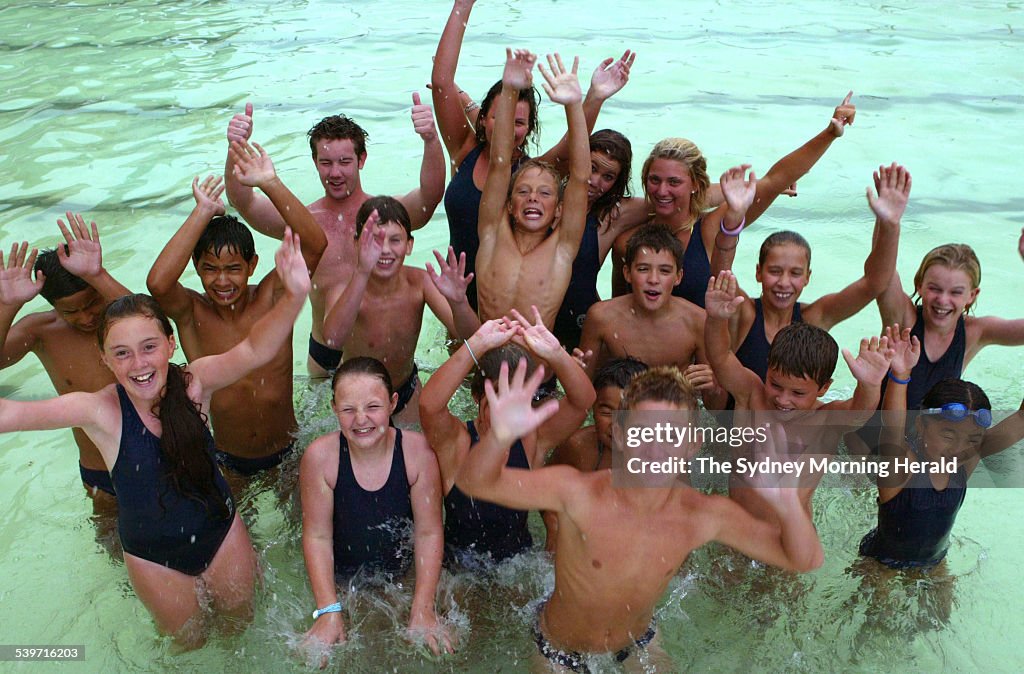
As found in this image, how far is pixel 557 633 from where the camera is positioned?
265 cm

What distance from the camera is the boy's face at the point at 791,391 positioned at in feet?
9.45

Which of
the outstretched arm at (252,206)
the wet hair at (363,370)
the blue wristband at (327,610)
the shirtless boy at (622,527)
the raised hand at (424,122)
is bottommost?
the blue wristband at (327,610)

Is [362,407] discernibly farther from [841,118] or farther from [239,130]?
[841,118]

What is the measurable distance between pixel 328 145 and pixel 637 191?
3733 millimetres

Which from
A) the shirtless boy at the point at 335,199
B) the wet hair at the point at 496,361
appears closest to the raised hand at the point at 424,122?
the shirtless boy at the point at 335,199

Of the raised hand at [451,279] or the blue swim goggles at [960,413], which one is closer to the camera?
the blue swim goggles at [960,413]

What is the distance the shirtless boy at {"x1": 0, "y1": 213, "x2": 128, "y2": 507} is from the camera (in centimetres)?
289

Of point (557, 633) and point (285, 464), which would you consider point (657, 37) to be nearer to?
point (285, 464)

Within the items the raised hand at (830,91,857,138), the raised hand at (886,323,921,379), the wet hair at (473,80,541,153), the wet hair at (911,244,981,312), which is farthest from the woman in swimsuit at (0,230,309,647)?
the raised hand at (830,91,857,138)

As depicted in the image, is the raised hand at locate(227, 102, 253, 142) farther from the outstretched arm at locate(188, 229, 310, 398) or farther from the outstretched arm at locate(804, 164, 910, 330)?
the outstretched arm at locate(804, 164, 910, 330)

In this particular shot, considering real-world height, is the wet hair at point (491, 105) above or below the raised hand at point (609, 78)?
below

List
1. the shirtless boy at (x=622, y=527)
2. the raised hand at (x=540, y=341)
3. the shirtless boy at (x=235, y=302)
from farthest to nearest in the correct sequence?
the shirtless boy at (x=235, y=302) < the raised hand at (x=540, y=341) < the shirtless boy at (x=622, y=527)

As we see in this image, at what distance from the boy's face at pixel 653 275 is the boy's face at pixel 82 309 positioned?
6.49 feet

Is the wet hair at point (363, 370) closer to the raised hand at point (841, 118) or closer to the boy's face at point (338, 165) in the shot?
the boy's face at point (338, 165)
